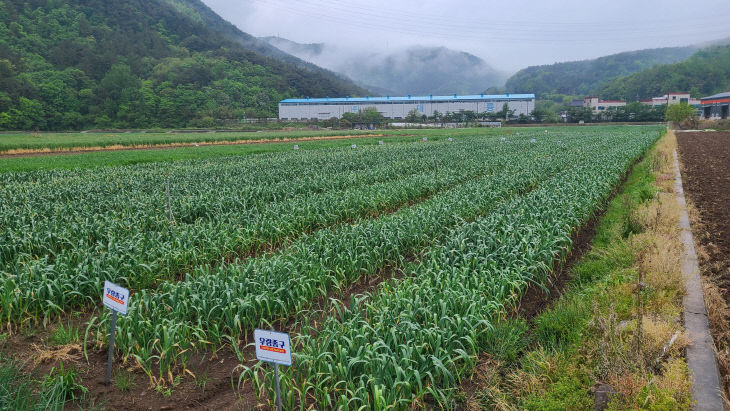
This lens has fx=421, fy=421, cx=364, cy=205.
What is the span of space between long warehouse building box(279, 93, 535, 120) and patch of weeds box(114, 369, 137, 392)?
123702 millimetres

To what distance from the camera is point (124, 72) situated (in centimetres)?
11144

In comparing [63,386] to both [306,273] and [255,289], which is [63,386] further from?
[306,273]

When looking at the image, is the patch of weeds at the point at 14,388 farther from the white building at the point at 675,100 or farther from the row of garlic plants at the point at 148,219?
the white building at the point at 675,100

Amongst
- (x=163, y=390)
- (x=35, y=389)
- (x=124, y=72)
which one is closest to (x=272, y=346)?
(x=163, y=390)

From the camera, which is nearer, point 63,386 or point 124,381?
point 63,386

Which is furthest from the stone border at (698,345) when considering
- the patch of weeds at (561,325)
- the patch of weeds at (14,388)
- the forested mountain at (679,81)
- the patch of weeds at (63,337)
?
the forested mountain at (679,81)

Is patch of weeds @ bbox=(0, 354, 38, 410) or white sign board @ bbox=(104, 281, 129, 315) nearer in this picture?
patch of weeds @ bbox=(0, 354, 38, 410)

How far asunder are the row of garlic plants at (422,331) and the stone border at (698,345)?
1874 mm

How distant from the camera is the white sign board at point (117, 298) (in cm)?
400

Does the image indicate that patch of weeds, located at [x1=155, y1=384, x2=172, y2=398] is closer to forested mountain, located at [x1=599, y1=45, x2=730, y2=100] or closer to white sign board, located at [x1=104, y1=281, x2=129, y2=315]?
white sign board, located at [x1=104, y1=281, x2=129, y2=315]

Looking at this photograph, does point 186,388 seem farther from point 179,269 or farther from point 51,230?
point 51,230

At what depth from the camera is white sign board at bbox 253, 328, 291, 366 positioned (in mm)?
3117

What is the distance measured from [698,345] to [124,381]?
6.14m

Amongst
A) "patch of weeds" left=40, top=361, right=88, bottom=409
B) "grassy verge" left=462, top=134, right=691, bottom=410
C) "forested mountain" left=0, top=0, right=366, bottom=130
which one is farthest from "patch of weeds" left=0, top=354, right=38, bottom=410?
"forested mountain" left=0, top=0, right=366, bottom=130
